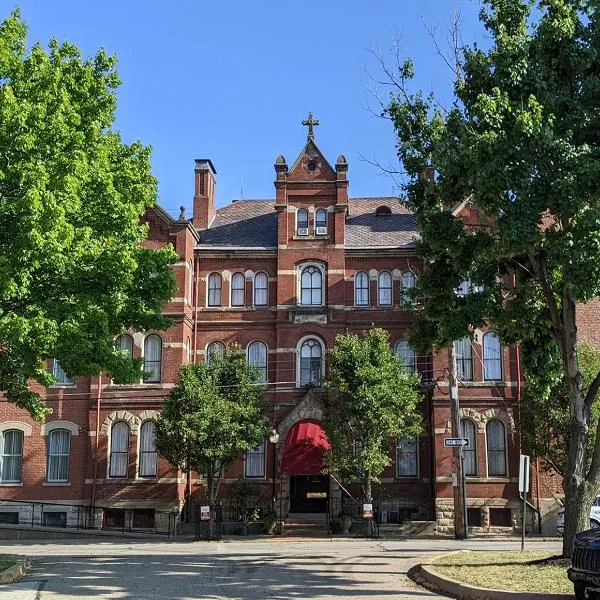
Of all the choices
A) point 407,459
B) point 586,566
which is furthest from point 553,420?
point 586,566

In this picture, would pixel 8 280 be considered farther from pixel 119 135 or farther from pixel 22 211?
pixel 119 135

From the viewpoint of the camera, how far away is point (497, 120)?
13.9 metres

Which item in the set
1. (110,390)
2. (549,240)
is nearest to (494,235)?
(549,240)

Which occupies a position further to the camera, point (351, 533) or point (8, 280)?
point (351, 533)

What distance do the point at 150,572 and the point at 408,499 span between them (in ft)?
63.3

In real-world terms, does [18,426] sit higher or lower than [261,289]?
lower

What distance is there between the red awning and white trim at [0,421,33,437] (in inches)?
447

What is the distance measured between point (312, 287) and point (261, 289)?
2.34 metres

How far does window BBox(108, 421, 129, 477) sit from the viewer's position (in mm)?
34250

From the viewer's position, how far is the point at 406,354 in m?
35.6

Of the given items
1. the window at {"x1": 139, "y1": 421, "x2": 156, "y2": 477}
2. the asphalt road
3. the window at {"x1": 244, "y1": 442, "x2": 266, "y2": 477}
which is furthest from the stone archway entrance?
the asphalt road

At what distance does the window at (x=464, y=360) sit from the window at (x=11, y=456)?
19225 millimetres

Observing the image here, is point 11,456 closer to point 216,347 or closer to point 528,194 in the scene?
point 216,347

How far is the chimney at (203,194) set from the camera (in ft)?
127
